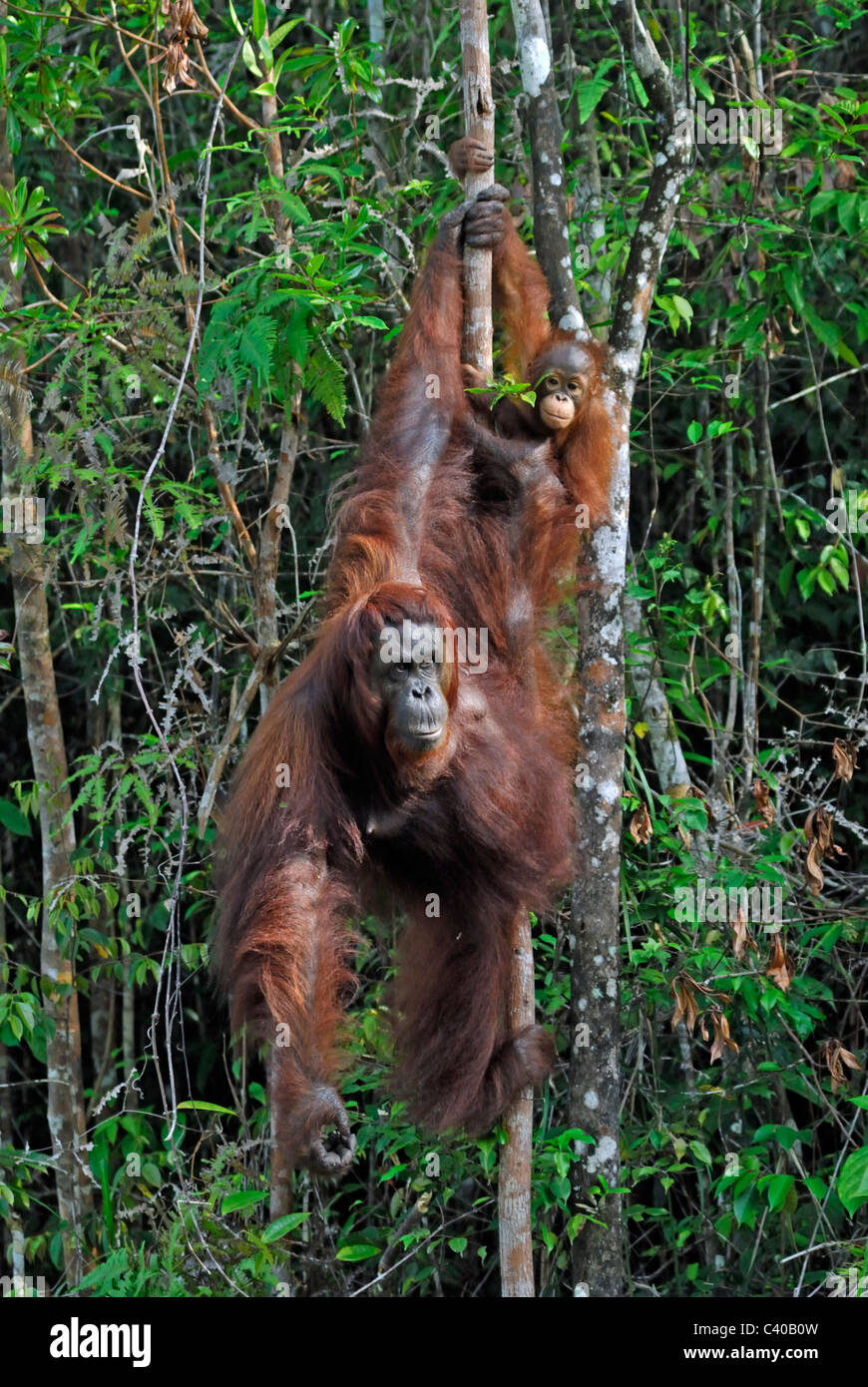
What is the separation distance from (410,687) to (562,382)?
0.88 metres

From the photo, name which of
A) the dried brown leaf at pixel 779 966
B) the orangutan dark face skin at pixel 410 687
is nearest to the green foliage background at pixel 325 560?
the dried brown leaf at pixel 779 966

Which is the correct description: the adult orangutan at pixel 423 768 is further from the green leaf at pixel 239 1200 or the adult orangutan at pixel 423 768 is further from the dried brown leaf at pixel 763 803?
the dried brown leaf at pixel 763 803

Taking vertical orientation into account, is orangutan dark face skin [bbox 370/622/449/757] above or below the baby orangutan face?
below

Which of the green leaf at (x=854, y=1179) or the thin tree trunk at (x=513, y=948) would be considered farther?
the thin tree trunk at (x=513, y=948)

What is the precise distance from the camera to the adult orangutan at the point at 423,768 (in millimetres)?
2992

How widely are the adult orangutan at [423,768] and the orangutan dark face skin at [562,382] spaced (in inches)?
4.4

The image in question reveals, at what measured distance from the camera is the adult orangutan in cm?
299

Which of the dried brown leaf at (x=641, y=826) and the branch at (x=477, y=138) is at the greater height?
the branch at (x=477, y=138)

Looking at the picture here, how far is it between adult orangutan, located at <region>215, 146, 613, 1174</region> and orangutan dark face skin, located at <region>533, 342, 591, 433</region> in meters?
0.11

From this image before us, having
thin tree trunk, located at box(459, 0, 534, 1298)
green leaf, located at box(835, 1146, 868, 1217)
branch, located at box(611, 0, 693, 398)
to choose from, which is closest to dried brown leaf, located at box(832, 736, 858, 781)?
thin tree trunk, located at box(459, 0, 534, 1298)

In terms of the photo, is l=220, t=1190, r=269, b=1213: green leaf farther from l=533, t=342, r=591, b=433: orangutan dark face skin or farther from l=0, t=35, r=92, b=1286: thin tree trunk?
l=533, t=342, r=591, b=433: orangutan dark face skin

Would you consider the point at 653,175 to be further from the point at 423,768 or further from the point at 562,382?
the point at 423,768

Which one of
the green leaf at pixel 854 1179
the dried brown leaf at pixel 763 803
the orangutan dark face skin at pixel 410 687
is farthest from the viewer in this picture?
the dried brown leaf at pixel 763 803
